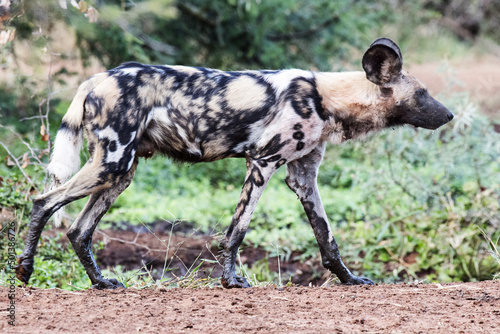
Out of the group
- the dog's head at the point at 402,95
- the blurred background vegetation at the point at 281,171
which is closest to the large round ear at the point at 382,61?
the dog's head at the point at 402,95

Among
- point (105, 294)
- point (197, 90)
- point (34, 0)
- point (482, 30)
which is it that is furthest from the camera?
point (482, 30)

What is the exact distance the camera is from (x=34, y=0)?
5.71m

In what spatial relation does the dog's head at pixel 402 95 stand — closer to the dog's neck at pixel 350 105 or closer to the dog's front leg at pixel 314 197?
the dog's neck at pixel 350 105

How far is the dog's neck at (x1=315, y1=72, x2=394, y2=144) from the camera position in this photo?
4086 mm

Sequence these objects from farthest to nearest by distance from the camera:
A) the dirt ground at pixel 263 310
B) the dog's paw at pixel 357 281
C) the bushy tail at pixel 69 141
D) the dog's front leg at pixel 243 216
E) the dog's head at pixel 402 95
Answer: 1. the dog's paw at pixel 357 281
2. the dog's head at pixel 402 95
3. the dog's front leg at pixel 243 216
4. the bushy tail at pixel 69 141
5. the dirt ground at pixel 263 310

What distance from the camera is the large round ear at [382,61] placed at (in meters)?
3.99

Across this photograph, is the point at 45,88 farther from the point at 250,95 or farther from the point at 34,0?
the point at 250,95

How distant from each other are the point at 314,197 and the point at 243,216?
61 cm

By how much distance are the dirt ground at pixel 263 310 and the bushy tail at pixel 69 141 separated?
0.71 metres

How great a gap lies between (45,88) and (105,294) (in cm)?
507

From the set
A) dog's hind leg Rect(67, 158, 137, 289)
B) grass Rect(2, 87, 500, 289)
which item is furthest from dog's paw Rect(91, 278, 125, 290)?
grass Rect(2, 87, 500, 289)

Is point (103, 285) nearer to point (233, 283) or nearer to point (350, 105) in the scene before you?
point (233, 283)

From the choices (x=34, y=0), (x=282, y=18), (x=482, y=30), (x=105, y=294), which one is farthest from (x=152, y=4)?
(x=482, y=30)

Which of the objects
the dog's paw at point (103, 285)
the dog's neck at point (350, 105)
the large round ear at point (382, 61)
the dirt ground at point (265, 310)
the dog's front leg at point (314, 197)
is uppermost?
the large round ear at point (382, 61)
